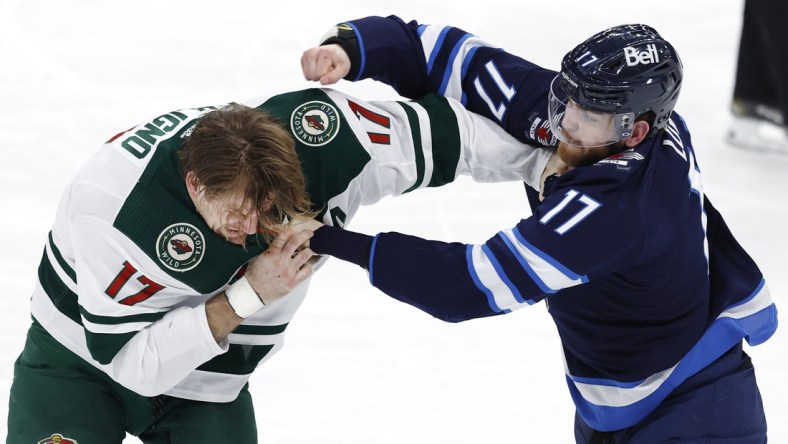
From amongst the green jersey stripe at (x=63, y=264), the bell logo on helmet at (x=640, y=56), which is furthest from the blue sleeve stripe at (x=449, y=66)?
the green jersey stripe at (x=63, y=264)

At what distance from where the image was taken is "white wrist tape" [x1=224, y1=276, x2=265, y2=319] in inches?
94.2

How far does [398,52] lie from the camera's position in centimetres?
262

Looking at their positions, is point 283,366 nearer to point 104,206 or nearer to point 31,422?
point 31,422

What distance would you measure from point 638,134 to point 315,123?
26.4 inches

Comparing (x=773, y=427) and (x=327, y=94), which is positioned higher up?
(x=327, y=94)

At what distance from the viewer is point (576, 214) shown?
2.23 metres

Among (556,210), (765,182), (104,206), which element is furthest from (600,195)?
(765,182)

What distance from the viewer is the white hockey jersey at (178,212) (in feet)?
7.70

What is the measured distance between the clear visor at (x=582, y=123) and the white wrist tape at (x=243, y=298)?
713 millimetres

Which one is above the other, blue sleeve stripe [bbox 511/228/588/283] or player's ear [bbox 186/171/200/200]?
player's ear [bbox 186/171/200/200]

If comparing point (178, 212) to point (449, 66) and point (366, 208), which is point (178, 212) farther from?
point (366, 208)

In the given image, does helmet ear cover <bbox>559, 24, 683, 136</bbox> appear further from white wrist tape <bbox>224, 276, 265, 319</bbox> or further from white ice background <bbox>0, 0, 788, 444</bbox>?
white ice background <bbox>0, 0, 788, 444</bbox>

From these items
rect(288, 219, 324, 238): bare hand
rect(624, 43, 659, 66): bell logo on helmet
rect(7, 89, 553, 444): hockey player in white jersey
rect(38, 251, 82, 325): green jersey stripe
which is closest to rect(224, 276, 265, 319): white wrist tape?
rect(7, 89, 553, 444): hockey player in white jersey

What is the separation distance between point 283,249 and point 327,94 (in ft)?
1.17
